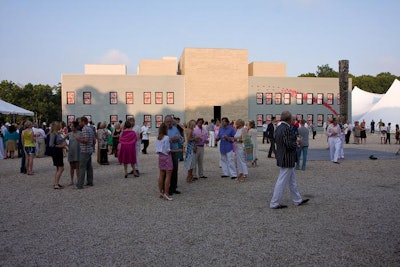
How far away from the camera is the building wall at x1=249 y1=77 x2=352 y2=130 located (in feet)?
162

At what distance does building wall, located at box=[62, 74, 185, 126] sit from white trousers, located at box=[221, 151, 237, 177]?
35.5 meters

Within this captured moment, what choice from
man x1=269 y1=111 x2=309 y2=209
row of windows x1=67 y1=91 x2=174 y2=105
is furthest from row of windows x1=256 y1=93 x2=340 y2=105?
man x1=269 y1=111 x2=309 y2=209

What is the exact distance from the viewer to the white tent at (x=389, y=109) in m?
51.1

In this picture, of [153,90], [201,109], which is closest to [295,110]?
[201,109]

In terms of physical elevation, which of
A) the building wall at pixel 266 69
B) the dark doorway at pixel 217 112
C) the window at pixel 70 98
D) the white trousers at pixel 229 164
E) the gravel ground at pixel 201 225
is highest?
the building wall at pixel 266 69

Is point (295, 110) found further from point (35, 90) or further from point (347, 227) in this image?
point (347, 227)

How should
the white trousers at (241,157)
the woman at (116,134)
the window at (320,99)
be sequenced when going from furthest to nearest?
the window at (320,99), the woman at (116,134), the white trousers at (241,157)

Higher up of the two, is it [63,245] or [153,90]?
[153,90]

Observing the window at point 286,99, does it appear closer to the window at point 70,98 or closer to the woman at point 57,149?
the window at point 70,98

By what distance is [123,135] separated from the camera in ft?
39.0

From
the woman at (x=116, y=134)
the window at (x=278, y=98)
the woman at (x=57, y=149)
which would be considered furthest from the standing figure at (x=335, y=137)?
the window at (x=278, y=98)

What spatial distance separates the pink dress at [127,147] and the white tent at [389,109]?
47128mm

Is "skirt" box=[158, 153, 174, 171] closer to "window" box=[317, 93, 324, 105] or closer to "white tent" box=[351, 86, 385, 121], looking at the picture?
"window" box=[317, 93, 324, 105]

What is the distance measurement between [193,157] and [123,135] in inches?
93.6
